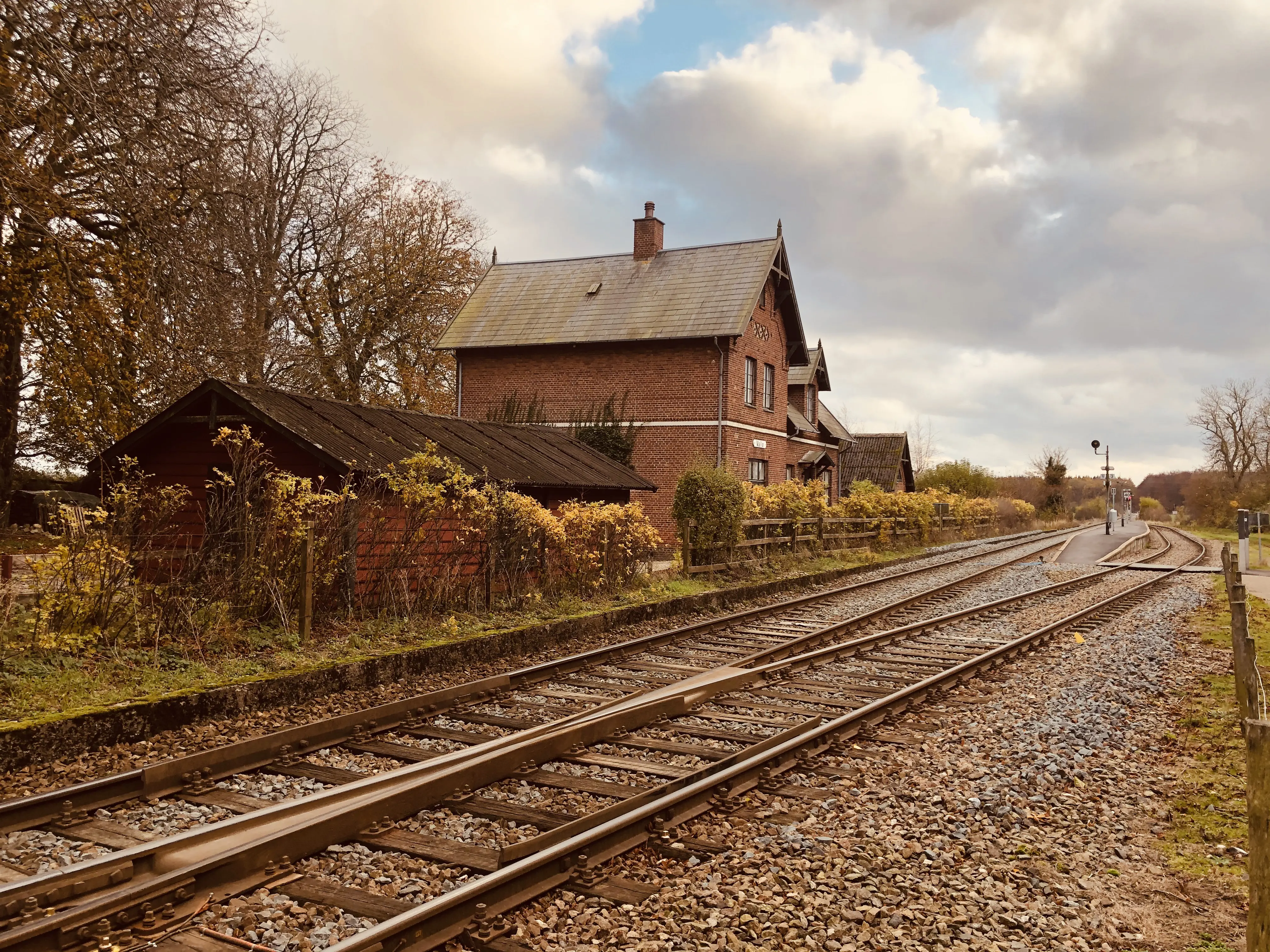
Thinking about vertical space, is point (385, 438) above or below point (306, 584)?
above

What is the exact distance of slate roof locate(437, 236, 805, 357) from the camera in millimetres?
28953

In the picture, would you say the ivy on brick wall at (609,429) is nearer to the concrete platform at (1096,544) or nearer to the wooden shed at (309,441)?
the wooden shed at (309,441)

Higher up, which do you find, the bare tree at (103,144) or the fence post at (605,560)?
the bare tree at (103,144)

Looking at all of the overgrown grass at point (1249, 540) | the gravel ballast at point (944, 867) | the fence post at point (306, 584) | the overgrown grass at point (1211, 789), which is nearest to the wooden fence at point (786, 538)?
the fence post at point (306, 584)

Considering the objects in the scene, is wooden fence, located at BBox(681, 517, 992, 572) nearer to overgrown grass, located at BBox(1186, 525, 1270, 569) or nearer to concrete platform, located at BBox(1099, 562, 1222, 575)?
concrete platform, located at BBox(1099, 562, 1222, 575)

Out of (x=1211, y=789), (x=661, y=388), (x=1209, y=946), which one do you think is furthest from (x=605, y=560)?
(x=661, y=388)

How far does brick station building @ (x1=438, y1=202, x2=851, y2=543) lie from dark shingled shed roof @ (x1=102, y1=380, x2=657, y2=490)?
9195mm

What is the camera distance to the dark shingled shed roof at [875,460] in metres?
45.9

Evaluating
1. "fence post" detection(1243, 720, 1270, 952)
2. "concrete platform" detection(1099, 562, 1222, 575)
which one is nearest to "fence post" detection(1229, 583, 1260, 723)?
"fence post" detection(1243, 720, 1270, 952)

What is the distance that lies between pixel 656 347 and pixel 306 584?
20404 mm

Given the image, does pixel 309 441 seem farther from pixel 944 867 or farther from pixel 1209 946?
pixel 1209 946

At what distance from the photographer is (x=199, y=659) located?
28.8 ft

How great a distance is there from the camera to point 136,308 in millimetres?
18094

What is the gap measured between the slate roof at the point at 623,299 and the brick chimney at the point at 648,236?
27cm
